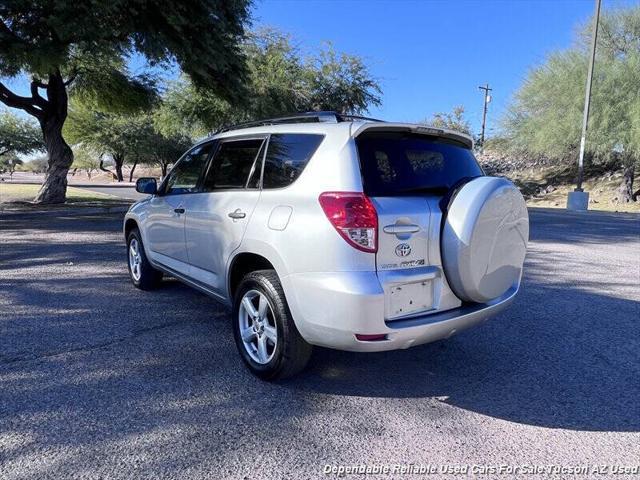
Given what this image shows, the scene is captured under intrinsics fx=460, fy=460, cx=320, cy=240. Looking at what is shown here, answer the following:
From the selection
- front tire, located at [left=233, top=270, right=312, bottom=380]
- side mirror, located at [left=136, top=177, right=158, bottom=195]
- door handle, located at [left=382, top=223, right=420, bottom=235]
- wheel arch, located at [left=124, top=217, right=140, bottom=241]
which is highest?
side mirror, located at [left=136, top=177, right=158, bottom=195]

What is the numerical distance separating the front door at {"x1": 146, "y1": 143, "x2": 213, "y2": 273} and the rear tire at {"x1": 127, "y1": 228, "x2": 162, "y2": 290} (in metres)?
0.30

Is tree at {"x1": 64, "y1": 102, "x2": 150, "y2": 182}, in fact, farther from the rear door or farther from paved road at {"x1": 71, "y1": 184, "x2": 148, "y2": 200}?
the rear door

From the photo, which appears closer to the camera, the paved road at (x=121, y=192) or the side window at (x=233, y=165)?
the side window at (x=233, y=165)

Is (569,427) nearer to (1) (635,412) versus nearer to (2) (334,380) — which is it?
(1) (635,412)

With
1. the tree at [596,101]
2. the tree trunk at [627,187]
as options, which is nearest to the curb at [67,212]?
the tree at [596,101]

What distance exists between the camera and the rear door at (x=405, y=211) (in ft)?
9.25

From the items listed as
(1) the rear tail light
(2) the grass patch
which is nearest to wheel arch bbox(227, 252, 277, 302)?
(1) the rear tail light

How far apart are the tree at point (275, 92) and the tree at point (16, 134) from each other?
35.3m

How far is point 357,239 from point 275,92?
20394mm

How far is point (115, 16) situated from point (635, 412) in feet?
40.8

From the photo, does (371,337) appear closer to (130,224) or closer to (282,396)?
(282,396)

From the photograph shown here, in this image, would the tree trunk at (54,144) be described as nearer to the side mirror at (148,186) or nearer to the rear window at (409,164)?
the side mirror at (148,186)

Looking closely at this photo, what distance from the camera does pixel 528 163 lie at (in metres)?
39.2

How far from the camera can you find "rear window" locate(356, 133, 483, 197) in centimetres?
300
